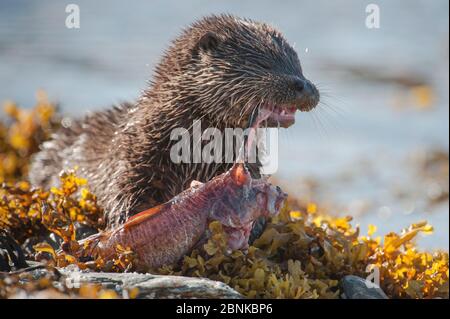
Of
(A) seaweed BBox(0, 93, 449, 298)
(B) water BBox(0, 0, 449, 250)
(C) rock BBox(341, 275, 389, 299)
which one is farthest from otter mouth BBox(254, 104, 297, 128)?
(B) water BBox(0, 0, 449, 250)

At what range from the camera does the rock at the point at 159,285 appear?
395 centimetres

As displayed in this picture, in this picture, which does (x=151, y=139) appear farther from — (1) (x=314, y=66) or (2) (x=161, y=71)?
(1) (x=314, y=66)

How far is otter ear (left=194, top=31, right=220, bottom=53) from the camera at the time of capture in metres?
5.81

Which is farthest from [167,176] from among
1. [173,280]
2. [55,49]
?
[55,49]

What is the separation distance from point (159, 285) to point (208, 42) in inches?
88.4

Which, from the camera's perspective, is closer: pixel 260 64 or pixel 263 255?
pixel 263 255

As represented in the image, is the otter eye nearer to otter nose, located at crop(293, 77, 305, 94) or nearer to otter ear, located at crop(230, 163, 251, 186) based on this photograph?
otter nose, located at crop(293, 77, 305, 94)

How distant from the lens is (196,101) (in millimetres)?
5672

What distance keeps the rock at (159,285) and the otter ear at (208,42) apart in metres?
2.06

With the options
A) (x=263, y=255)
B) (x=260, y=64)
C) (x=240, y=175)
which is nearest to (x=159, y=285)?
(x=240, y=175)

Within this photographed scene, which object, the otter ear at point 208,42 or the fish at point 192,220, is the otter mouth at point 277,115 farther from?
the fish at point 192,220

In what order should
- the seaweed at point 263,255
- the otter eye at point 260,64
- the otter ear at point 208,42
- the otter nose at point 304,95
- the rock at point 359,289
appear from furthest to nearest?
1. the otter ear at point 208,42
2. the otter eye at point 260,64
3. the otter nose at point 304,95
4. the rock at point 359,289
5. the seaweed at point 263,255

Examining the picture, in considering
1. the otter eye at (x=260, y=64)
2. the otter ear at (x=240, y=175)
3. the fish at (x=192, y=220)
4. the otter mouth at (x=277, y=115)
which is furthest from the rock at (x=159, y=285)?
the otter eye at (x=260, y=64)

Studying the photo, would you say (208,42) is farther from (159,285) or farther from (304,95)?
(159,285)
